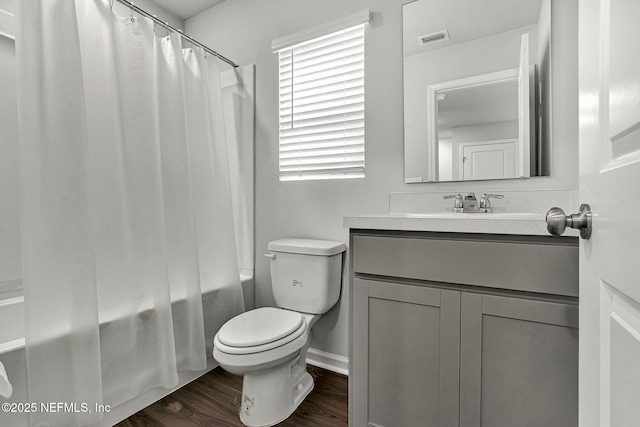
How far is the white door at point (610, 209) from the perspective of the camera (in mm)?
382

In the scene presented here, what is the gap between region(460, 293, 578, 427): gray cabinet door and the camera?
92 centimetres

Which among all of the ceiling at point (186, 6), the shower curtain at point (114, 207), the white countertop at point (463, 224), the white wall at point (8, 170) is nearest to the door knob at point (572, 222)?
the white countertop at point (463, 224)

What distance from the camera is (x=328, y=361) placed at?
1.96 meters

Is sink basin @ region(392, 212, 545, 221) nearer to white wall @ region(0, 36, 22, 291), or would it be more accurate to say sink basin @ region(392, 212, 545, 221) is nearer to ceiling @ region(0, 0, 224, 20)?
white wall @ region(0, 36, 22, 291)

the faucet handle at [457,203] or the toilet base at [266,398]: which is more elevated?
the faucet handle at [457,203]

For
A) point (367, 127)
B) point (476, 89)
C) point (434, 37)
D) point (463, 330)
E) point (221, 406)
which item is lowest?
point (221, 406)

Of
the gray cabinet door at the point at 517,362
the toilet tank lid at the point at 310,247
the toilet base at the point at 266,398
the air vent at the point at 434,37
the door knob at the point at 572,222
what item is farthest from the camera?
the toilet tank lid at the point at 310,247

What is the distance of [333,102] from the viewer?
1945 millimetres

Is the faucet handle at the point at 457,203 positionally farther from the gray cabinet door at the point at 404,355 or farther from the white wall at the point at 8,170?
the white wall at the point at 8,170

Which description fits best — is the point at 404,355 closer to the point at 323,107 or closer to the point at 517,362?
the point at 517,362

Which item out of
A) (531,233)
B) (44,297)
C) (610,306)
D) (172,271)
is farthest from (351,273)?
(44,297)

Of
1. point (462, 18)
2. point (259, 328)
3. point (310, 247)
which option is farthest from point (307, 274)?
point (462, 18)

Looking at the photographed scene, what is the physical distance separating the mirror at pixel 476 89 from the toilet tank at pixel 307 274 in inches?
24.0

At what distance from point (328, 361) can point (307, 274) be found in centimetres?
61
